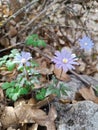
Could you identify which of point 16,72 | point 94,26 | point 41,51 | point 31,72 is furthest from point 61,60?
point 94,26

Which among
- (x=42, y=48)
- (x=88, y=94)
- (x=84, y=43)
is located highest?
(x=84, y=43)

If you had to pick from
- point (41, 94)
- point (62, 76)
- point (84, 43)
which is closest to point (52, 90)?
point (41, 94)

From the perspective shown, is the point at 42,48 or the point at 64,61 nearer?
the point at 64,61

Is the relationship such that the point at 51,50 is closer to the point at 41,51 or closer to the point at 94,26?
the point at 41,51

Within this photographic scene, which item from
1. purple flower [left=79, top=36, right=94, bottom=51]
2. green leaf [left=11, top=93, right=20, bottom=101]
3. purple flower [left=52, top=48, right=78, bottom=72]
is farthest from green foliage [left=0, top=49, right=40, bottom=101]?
purple flower [left=79, top=36, right=94, bottom=51]

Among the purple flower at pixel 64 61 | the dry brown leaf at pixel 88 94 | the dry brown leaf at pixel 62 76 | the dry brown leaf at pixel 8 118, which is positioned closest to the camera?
the purple flower at pixel 64 61

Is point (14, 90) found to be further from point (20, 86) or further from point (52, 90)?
point (52, 90)

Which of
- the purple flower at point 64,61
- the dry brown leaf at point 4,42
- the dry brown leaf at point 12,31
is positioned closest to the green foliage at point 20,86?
the purple flower at point 64,61

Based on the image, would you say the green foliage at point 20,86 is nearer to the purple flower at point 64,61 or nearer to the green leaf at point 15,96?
the green leaf at point 15,96

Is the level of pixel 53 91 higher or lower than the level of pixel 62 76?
higher

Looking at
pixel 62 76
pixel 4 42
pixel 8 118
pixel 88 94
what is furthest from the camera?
pixel 4 42
